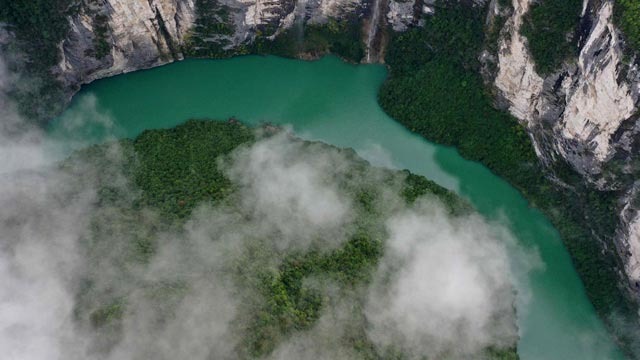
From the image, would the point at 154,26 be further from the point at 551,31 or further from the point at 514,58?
the point at 551,31

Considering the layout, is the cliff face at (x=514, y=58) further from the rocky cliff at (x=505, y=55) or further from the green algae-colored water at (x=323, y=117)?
the green algae-colored water at (x=323, y=117)

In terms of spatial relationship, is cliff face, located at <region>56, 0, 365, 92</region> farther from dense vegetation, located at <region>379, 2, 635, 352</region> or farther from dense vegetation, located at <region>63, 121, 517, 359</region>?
dense vegetation, located at <region>63, 121, 517, 359</region>

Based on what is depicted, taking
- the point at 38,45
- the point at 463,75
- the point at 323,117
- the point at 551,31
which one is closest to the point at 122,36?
the point at 38,45

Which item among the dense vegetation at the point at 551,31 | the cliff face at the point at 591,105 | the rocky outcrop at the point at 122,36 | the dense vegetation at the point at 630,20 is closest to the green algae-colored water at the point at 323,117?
the rocky outcrop at the point at 122,36

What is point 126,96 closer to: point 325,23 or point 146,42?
point 146,42

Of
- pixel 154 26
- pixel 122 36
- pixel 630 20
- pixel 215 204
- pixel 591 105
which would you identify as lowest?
pixel 215 204

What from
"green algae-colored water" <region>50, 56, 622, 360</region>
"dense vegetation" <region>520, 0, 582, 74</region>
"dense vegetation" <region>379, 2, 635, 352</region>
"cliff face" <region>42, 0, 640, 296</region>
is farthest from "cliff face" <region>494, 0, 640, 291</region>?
"green algae-colored water" <region>50, 56, 622, 360</region>
